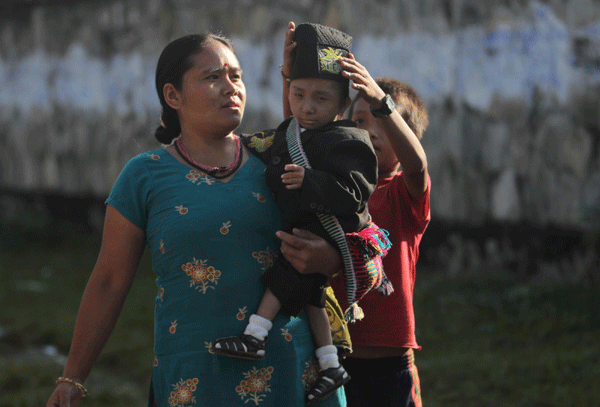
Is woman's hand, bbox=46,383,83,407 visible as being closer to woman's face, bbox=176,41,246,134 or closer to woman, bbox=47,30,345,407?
woman, bbox=47,30,345,407

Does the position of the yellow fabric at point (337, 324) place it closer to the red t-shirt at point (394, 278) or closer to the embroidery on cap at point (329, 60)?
the red t-shirt at point (394, 278)

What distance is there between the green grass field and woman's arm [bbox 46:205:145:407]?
2.19 metres

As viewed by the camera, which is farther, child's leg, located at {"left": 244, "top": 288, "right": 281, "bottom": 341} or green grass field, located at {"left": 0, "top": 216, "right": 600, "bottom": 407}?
green grass field, located at {"left": 0, "top": 216, "right": 600, "bottom": 407}

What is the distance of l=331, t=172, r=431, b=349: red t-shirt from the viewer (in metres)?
2.66

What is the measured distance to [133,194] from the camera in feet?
7.54

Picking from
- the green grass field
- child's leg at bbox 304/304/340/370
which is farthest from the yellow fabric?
the green grass field

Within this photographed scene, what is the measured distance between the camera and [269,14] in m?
7.39

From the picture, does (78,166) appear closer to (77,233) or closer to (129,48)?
(77,233)

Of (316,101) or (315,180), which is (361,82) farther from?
(315,180)

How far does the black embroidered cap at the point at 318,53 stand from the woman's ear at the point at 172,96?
0.39 metres

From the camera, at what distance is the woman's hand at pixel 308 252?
221 centimetres

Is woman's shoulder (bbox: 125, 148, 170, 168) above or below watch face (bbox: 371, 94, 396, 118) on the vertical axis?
below

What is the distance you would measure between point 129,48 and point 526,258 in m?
5.13

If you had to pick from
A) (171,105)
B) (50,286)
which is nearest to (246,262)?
(171,105)
